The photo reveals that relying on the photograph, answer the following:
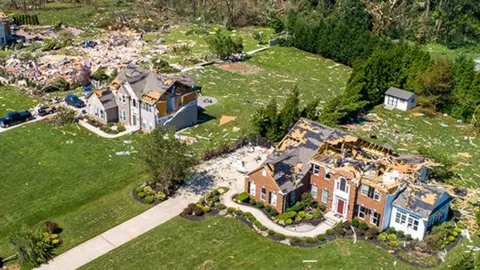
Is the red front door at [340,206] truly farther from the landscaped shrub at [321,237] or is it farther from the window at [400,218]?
the window at [400,218]

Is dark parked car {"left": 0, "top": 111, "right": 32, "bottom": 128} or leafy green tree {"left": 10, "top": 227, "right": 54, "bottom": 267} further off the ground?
dark parked car {"left": 0, "top": 111, "right": 32, "bottom": 128}

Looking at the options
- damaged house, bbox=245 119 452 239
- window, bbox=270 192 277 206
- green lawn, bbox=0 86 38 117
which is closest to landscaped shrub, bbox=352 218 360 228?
damaged house, bbox=245 119 452 239

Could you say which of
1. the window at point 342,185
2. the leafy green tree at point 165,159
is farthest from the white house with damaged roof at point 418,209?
the leafy green tree at point 165,159

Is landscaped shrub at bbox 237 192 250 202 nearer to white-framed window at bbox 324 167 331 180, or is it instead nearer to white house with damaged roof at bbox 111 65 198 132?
white-framed window at bbox 324 167 331 180

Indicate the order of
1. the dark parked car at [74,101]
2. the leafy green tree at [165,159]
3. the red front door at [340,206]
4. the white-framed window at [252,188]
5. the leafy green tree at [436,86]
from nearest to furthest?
the red front door at [340,206], the leafy green tree at [165,159], the white-framed window at [252,188], the leafy green tree at [436,86], the dark parked car at [74,101]

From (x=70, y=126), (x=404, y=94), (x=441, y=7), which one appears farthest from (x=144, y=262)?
(x=441, y=7)
